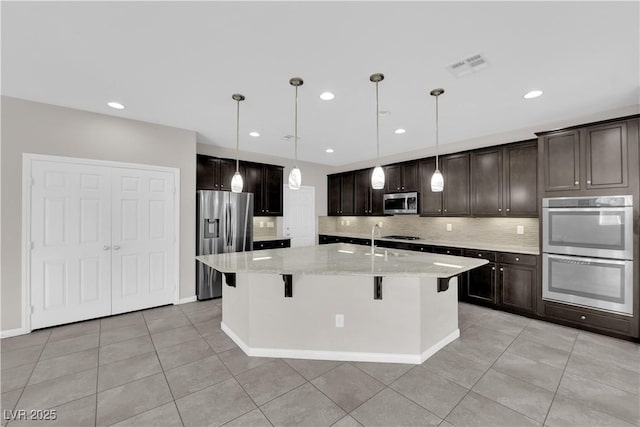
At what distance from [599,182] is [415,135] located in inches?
89.5

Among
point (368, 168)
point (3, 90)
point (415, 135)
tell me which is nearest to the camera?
point (3, 90)

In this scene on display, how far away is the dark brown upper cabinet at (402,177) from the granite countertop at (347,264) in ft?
7.62

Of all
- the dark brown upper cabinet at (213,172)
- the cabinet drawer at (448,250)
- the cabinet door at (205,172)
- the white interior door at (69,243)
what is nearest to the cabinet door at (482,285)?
the cabinet drawer at (448,250)

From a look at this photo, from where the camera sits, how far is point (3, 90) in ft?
9.27

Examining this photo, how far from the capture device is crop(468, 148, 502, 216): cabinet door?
161 inches

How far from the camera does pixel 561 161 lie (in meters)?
3.31

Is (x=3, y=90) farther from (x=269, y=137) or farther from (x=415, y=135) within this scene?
(x=415, y=135)

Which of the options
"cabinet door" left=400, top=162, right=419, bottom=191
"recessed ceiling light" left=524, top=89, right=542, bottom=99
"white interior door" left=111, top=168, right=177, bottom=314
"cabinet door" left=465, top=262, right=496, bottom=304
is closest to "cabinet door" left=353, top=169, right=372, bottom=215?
"cabinet door" left=400, top=162, right=419, bottom=191

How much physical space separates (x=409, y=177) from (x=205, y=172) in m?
3.73

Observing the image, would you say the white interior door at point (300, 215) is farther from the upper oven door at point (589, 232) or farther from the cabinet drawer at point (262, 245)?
the upper oven door at point (589, 232)

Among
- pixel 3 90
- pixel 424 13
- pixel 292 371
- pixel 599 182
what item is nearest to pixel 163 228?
pixel 3 90

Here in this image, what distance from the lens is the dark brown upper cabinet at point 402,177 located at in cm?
515

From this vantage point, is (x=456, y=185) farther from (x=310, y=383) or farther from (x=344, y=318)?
(x=310, y=383)

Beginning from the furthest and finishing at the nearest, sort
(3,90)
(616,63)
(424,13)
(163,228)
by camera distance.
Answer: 1. (163,228)
2. (3,90)
3. (616,63)
4. (424,13)
